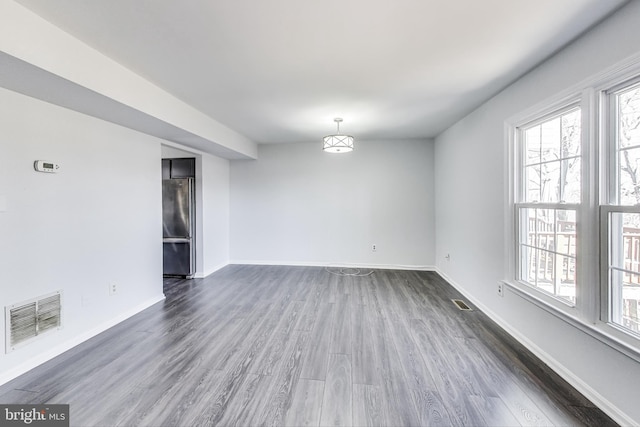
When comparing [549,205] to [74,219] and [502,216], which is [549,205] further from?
[74,219]

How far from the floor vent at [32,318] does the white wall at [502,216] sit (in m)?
4.30

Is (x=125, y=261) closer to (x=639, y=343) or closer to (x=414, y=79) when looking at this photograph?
(x=414, y=79)

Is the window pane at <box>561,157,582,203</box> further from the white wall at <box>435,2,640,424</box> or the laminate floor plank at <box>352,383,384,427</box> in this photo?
the laminate floor plank at <box>352,383,384,427</box>

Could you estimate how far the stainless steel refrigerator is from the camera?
4.82 metres

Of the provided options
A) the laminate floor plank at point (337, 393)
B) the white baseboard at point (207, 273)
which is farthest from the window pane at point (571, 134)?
the white baseboard at point (207, 273)

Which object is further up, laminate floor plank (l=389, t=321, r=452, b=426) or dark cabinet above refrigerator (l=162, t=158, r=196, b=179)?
dark cabinet above refrigerator (l=162, t=158, r=196, b=179)

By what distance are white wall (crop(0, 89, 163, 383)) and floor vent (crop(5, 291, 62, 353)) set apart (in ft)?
0.21

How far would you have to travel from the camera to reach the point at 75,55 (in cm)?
195

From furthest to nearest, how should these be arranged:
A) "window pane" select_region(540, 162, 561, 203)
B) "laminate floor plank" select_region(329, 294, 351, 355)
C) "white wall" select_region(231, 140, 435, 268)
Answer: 1. "white wall" select_region(231, 140, 435, 268)
2. "laminate floor plank" select_region(329, 294, 351, 355)
3. "window pane" select_region(540, 162, 561, 203)

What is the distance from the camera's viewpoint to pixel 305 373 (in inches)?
84.3

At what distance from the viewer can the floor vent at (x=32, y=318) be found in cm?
212

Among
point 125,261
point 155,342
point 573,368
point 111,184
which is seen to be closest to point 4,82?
point 111,184

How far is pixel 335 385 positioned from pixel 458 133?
3804mm

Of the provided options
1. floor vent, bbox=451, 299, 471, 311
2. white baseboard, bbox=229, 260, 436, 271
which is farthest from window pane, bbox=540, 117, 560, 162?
white baseboard, bbox=229, 260, 436, 271
